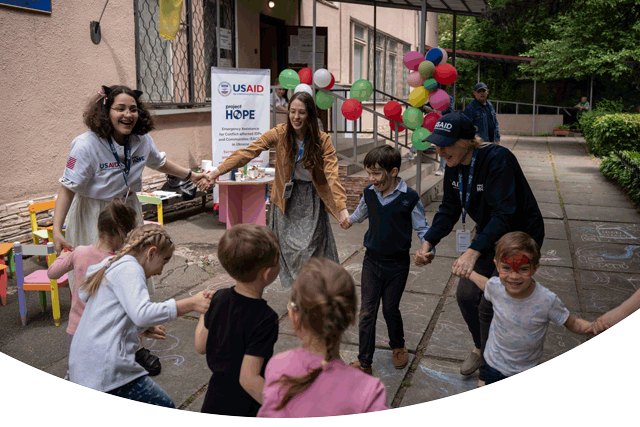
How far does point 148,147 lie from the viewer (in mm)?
2449

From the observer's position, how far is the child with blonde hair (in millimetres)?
1559

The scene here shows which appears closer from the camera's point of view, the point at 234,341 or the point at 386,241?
the point at 234,341

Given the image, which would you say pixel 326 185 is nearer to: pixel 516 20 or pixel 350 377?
pixel 516 20

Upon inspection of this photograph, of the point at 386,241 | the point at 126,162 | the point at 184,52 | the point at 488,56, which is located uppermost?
the point at 488,56

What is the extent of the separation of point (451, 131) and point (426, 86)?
3371 mm

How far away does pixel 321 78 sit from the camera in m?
5.72

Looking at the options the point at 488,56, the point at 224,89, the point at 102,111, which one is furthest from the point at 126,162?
the point at 488,56

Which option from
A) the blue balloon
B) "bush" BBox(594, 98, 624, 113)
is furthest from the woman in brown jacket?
the blue balloon

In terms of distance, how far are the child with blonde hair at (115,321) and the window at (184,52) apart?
13.3 ft

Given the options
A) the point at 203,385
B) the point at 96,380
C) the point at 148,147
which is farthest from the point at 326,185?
the point at 96,380

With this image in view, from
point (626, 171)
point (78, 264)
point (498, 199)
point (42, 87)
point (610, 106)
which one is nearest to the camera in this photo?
point (498, 199)

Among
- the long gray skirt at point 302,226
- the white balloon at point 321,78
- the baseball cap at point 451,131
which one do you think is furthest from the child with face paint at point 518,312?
the white balloon at point 321,78

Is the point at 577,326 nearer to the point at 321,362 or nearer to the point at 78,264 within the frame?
the point at 321,362

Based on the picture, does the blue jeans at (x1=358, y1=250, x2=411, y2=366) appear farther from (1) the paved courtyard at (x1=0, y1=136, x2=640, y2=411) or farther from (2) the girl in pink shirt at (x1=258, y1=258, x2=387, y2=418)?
(2) the girl in pink shirt at (x1=258, y1=258, x2=387, y2=418)
